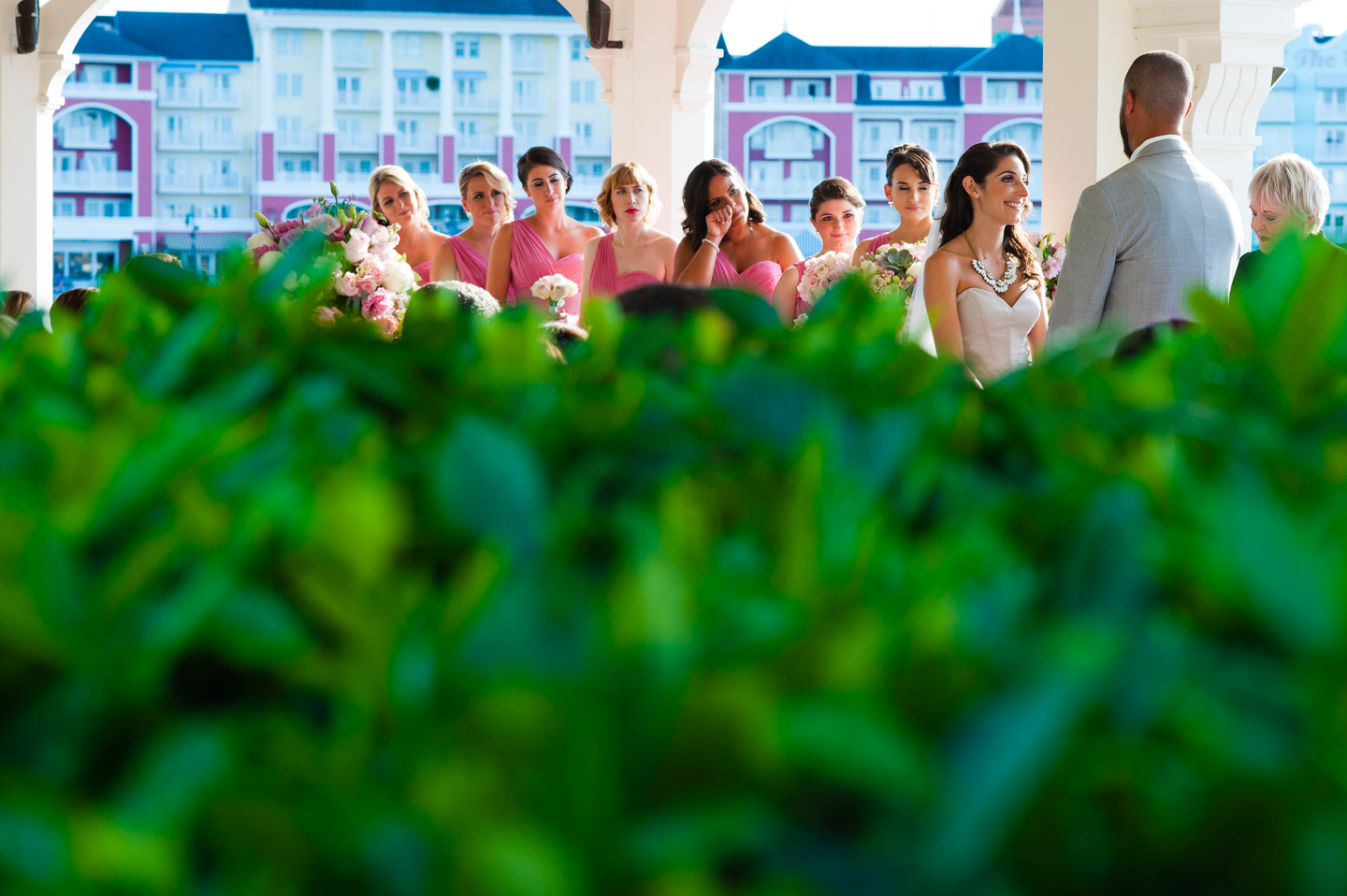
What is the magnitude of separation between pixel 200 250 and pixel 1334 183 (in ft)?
121

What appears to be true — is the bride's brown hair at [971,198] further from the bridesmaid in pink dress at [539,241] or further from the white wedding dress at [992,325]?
the bridesmaid in pink dress at [539,241]

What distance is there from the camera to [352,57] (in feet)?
131

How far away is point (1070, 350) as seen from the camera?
0.52m

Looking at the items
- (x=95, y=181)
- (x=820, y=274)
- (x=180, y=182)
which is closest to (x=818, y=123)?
(x=180, y=182)

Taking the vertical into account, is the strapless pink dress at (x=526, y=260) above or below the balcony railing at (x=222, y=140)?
below

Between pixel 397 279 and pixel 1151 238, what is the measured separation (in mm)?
1704

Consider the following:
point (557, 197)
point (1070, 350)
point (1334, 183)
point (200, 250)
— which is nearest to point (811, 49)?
point (1334, 183)

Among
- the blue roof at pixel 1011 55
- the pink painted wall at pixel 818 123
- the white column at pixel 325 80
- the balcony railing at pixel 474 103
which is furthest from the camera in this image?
the pink painted wall at pixel 818 123

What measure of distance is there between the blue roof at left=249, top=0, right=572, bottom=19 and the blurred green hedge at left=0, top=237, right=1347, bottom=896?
4100 centimetres

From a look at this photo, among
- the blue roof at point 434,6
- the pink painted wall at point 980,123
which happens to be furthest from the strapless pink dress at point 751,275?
the pink painted wall at point 980,123

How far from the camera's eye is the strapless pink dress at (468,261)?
4945 mm

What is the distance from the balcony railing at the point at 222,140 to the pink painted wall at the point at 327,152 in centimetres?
265

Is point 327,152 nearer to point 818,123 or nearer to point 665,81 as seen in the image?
point 818,123

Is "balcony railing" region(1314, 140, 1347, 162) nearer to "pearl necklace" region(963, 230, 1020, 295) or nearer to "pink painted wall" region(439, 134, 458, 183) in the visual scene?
"pink painted wall" region(439, 134, 458, 183)
